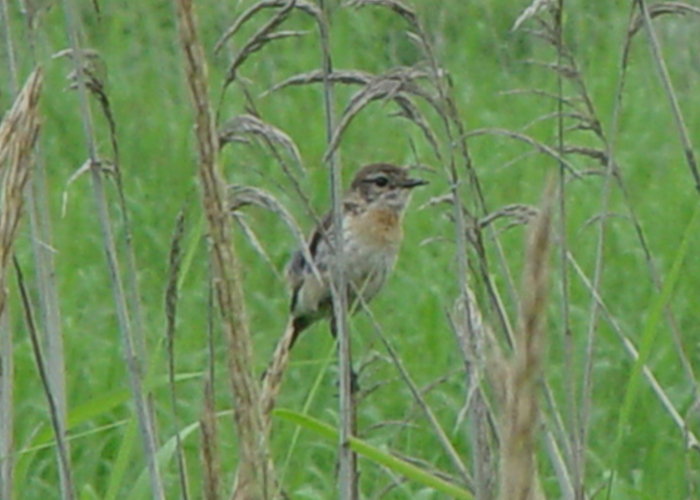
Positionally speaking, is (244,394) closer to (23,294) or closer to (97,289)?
(23,294)

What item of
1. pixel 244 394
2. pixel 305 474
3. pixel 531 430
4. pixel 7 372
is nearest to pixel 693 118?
pixel 305 474

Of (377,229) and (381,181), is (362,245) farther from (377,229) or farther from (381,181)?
(381,181)

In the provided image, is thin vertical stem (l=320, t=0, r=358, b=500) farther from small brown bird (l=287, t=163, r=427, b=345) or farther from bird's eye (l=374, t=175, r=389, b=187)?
bird's eye (l=374, t=175, r=389, b=187)

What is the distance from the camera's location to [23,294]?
195cm

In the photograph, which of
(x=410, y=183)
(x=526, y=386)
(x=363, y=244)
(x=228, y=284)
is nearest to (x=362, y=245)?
(x=363, y=244)

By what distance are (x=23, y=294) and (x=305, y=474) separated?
308 centimetres

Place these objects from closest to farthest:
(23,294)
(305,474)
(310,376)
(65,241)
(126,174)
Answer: (23,294) → (305,474) → (310,376) → (65,241) → (126,174)

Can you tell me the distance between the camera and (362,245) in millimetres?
5301

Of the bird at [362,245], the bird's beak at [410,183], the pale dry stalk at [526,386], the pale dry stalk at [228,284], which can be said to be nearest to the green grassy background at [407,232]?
the bird at [362,245]

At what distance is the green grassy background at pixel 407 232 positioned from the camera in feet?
16.5

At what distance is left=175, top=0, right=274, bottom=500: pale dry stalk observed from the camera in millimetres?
1573

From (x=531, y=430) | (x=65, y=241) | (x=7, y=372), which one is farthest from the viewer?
(x=65, y=241)

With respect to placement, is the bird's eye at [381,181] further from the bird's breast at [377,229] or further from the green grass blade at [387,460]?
the green grass blade at [387,460]

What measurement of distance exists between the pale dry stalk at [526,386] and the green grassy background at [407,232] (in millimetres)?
1432
